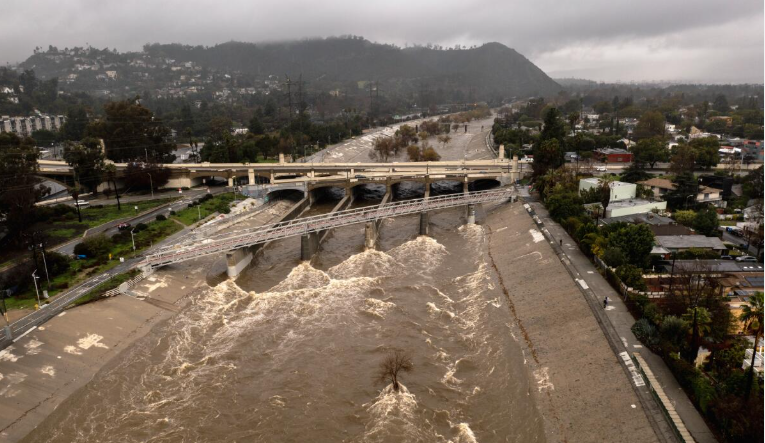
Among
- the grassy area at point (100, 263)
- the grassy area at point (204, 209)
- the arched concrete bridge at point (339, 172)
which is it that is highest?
the arched concrete bridge at point (339, 172)

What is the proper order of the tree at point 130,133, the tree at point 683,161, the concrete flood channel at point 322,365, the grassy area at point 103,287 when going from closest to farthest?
1. the concrete flood channel at point 322,365
2. the grassy area at point 103,287
3. the tree at point 683,161
4. the tree at point 130,133

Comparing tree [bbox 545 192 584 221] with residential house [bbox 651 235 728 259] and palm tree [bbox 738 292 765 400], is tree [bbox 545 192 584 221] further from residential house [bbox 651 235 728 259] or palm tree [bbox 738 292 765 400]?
palm tree [bbox 738 292 765 400]

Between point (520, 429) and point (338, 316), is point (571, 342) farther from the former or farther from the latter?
point (338, 316)

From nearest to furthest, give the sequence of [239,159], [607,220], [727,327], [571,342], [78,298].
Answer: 1. [727,327]
2. [571,342]
3. [78,298]
4. [607,220]
5. [239,159]

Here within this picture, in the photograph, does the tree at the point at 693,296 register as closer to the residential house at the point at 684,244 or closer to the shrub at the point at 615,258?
the residential house at the point at 684,244

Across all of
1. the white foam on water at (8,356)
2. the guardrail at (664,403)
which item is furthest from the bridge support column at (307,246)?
the guardrail at (664,403)

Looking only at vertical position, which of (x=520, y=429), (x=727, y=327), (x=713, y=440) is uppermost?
(x=727, y=327)

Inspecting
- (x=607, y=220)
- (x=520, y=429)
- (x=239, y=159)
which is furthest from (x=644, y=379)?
(x=239, y=159)

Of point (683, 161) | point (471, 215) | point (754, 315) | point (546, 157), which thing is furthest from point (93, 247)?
point (683, 161)
